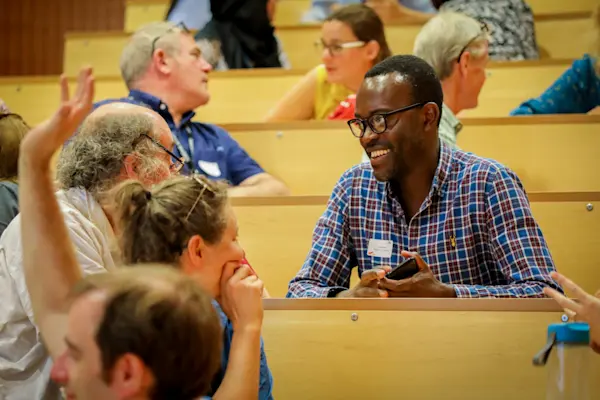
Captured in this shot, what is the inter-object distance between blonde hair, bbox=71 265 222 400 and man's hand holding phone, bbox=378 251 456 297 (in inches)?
27.8

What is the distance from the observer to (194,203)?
1418 millimetres

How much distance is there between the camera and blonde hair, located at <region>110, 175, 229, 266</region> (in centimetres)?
139

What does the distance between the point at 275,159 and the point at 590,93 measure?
954mm

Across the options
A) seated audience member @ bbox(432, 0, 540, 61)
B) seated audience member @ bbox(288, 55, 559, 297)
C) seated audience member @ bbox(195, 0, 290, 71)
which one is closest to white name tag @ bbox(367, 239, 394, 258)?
seated audience member @ bbox(288, 55, 559, 297)

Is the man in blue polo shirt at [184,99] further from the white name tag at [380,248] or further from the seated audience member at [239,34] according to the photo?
the white name tag at [380,248]

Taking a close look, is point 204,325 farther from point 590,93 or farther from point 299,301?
point 590,93

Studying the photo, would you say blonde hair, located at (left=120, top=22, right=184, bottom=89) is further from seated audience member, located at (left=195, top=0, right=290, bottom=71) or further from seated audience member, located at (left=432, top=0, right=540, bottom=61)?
seated audience member, located at (left=432, top=0, right=540, bottom=61)

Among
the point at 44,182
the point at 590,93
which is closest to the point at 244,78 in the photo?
the point at 590,93

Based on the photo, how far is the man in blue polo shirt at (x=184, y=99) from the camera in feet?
8.91

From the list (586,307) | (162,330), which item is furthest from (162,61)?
(162,330)

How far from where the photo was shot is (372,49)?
3.04 m

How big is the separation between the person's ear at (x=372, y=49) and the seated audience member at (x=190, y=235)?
166 centimetres

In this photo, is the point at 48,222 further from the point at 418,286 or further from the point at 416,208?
the point at 416,208

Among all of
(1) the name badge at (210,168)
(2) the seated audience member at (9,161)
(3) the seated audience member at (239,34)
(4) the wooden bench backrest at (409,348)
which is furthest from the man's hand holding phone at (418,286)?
(3) the seated audience member at (239,34)
